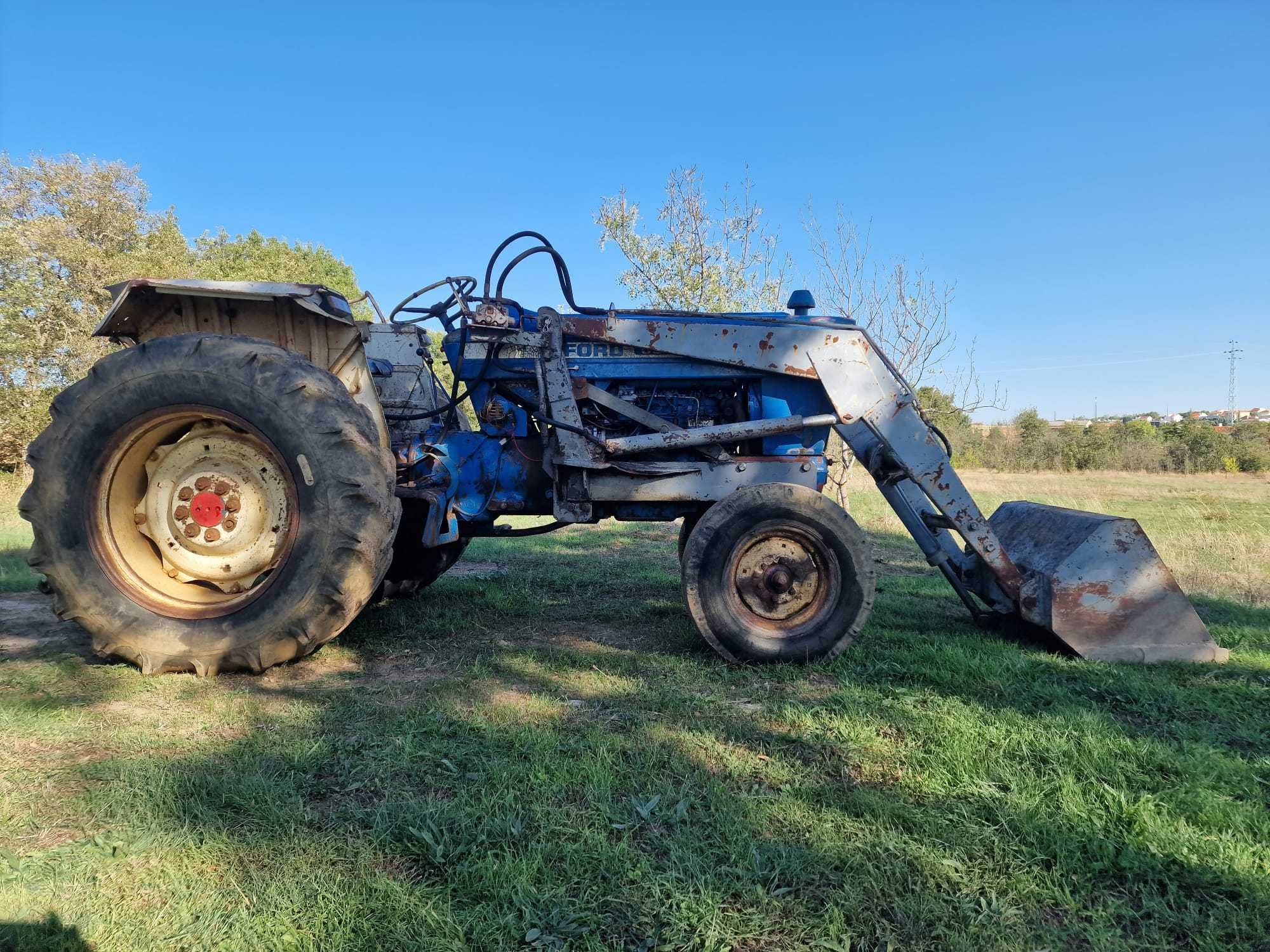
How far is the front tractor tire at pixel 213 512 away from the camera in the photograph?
327 centimetres

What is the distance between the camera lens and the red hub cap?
137 inches

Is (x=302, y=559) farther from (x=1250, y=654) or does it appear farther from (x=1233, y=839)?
(x=1250, y=654)

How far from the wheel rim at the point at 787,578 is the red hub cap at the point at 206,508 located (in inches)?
102

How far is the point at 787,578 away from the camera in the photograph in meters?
3.68

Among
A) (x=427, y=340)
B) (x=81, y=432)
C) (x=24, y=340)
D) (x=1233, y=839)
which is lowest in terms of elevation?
(x=1233, y=839)

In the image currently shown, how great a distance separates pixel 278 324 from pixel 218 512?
1142mm

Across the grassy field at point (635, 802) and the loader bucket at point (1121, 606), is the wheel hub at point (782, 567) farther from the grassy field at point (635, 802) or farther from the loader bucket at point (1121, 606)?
the loader bucket at point (1121, 606)

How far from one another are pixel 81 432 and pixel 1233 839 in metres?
4.73

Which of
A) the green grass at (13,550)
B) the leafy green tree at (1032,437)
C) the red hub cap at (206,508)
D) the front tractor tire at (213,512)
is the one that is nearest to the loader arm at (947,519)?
the front tractor tire at (213,512)

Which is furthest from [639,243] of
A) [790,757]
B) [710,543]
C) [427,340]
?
[790,757]

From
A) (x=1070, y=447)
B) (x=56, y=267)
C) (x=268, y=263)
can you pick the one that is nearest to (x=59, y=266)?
(x=56, y=267)

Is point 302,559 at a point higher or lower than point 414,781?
higher

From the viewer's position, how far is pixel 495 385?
14.2 ft

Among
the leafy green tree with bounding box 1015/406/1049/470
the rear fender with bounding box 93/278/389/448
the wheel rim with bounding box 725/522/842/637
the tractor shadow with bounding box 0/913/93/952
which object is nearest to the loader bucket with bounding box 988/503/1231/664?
the wheel rim with bounding box 725/522/842/637
